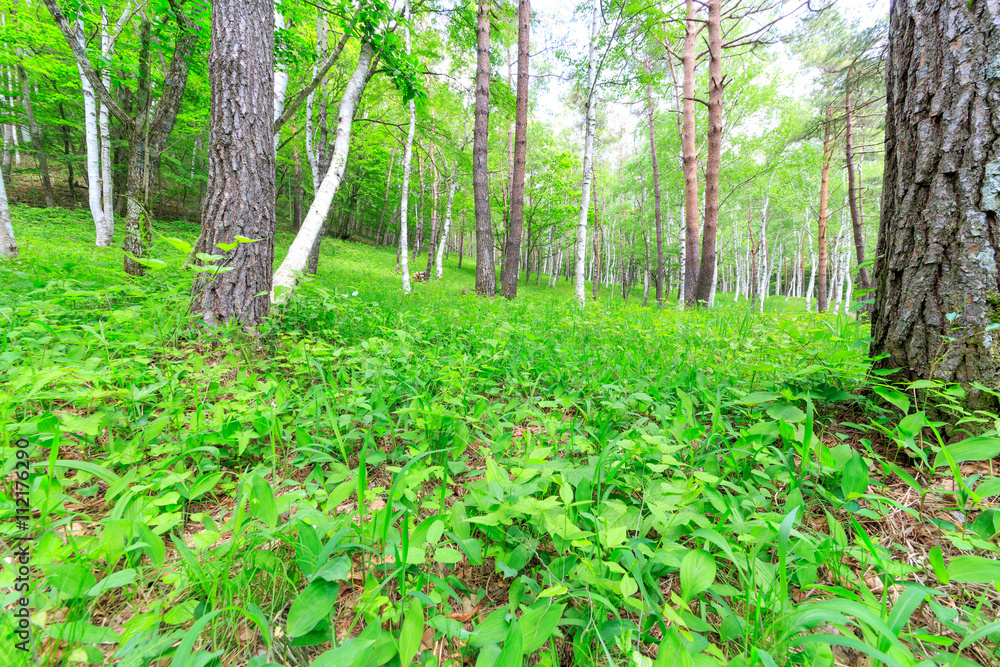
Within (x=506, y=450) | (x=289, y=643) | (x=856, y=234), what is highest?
(x=856, y=234)

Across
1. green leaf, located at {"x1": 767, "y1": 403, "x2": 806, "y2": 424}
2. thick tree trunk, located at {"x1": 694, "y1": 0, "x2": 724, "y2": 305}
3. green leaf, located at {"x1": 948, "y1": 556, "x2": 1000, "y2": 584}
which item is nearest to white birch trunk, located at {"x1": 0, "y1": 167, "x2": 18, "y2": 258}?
green leaf, located at {"x1": 767, "y1": 403, "x2": 806, "y2": 424}

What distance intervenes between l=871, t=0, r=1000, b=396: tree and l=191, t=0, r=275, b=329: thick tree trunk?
4.51 metres

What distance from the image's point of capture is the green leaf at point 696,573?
1.01m

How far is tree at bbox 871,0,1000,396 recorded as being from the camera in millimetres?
1565

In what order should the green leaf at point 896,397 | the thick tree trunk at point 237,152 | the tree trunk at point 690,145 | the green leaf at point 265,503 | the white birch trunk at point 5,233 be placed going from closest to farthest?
1. the green leaf at point 265,503
2. the green leaf at point 896,397
3. the thick tree trunk at point 237,152
4. the white birch trunk at point 5,233
5. the tree trunk at point 690,145

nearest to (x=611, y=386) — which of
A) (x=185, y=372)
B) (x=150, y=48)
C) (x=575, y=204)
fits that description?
(x=185, y=372)

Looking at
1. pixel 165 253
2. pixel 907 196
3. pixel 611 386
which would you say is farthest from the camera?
pixel 165 253

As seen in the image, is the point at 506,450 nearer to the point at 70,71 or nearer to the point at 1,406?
the point at 1,406

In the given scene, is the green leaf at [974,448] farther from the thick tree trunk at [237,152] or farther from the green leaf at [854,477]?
the thick tree trunk at [237,152]

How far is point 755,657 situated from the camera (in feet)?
2.92

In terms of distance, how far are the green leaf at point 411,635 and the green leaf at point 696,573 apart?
2.45 ft

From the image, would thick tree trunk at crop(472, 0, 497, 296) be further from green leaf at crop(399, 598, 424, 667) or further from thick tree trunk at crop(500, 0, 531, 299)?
green leaf at crop(399, 598, 424, 667)

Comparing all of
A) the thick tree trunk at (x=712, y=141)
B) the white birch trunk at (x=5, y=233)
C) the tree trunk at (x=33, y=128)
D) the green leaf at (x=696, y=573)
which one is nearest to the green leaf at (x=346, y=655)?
the green leaf at (x=696, y=573)

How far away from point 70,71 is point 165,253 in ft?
27.6
